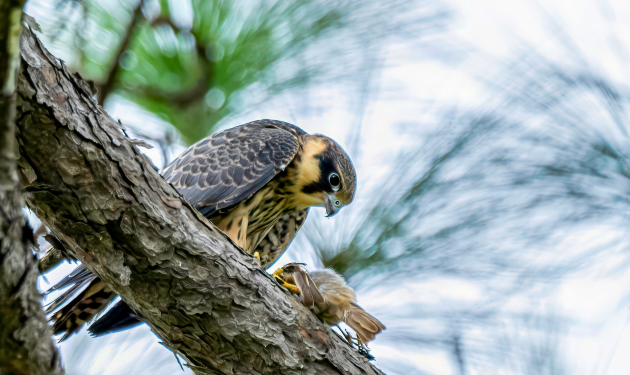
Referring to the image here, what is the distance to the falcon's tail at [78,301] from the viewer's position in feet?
7.91

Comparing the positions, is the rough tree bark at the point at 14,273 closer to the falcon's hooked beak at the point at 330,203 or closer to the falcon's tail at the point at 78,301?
the falcon's tail at the point at 78,301

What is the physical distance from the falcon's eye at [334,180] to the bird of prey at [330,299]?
77cm

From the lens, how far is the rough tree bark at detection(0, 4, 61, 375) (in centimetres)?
80

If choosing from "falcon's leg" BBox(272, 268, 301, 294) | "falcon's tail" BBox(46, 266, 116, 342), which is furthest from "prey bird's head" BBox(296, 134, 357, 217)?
"falcon's tail" BBox(46, 266, 116, 342)

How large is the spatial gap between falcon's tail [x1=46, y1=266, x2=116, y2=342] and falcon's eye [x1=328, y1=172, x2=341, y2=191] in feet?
4.51

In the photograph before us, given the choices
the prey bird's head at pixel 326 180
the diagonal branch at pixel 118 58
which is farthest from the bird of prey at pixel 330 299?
the diagonal branch at pixel 118 58

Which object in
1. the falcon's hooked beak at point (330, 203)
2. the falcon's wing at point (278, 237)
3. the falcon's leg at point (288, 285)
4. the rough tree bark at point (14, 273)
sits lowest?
the rough tree bark at point (14, 273)

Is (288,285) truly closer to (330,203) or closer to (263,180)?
(263,180)

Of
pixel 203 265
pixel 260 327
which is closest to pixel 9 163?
pixel 203 265

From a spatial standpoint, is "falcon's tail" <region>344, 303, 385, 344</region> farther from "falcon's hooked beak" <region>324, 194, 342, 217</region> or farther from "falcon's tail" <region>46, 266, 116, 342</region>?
"falcon's tail" <region>46, 266, 116, 342</region>

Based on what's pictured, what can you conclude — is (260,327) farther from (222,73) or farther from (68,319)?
(222,73)

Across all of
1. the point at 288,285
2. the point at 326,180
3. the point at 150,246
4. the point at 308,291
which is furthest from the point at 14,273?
the point at 326,180

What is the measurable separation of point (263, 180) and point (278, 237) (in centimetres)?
54

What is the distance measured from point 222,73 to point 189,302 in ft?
5.77
